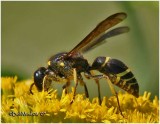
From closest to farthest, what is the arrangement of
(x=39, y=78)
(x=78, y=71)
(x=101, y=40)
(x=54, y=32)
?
(x=39, y=78), (x=78, y=71), (x=101, y=40), (x=54, y=32)

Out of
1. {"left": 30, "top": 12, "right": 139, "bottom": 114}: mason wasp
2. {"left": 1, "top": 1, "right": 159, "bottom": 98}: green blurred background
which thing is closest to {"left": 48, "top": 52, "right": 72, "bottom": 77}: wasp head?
{"left": 30, "top": 12, "right": 139, "bottom": 114}: mason wasp

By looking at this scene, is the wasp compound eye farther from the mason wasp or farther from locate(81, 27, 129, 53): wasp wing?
locate(81, 27, 129, 53): wasp wing

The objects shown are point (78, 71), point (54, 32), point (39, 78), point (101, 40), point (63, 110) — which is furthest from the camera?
point (54, 32)

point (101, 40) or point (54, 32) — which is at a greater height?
point (54, 32)

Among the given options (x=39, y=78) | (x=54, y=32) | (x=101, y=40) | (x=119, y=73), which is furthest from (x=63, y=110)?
(x=54, y=32)

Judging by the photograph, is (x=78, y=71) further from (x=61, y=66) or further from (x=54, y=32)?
(x=54, y=32)

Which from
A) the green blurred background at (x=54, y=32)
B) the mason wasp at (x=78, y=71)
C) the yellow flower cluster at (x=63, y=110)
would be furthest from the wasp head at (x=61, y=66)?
the green blurred background at (x=54, y=32)

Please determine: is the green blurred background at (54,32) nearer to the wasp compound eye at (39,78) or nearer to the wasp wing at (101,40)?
the wasp wing at (101,40)

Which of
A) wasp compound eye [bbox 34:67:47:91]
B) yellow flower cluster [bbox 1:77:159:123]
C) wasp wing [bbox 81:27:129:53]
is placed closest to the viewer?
yellow flower cluster [bbox 1:77:159:123]

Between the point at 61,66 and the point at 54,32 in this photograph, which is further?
the point at 54,32
